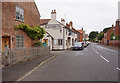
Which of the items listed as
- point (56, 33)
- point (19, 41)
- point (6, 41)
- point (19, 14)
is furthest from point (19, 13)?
point (56, 33)

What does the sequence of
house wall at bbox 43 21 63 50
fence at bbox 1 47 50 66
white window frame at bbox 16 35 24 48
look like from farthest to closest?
house wall at bbox 43 21 63 50
white window frame at bbox 16 35 24 48
fence at bbox 1 47 50 66

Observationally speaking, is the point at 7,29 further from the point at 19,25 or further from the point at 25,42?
the point at 25,42

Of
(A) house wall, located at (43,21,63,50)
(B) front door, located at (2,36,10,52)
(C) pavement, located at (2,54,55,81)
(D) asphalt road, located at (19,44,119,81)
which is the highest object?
(A) house wall, located at (43,21,63,50)

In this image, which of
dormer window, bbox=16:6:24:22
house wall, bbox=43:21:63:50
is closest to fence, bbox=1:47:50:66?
dormer window, bbox=16:6:24:22

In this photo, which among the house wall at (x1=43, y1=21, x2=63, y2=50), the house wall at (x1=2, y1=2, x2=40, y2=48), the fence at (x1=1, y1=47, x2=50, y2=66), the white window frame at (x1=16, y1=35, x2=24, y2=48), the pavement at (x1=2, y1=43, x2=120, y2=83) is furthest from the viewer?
the house wall at (x1=43, y1=21, x2=63, y2=50)

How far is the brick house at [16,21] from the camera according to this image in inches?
378

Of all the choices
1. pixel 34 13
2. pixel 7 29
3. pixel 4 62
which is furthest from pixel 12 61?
pixel 34 13

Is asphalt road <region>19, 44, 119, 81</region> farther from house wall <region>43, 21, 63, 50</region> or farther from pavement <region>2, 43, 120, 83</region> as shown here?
house wall <region>43, 21, 63, 50</region>

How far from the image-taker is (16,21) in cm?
1103

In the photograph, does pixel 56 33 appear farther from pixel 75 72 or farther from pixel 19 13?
pixel 75 72

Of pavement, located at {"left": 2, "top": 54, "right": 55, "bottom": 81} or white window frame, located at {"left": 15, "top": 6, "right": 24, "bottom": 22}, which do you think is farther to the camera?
white window frame, located at {"left": 15, "top": 6, "right": 24, "bottom": 22}

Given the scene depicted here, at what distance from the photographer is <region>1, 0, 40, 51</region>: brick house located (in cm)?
960

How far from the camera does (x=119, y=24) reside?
49312 mm

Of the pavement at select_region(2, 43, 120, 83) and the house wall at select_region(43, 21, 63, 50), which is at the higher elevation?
the house wall at select_region(43, 21, 63, 50)
